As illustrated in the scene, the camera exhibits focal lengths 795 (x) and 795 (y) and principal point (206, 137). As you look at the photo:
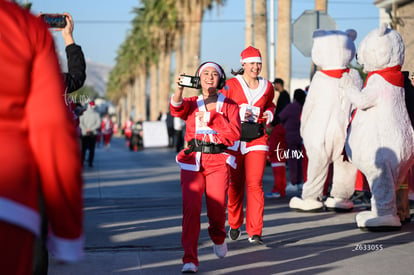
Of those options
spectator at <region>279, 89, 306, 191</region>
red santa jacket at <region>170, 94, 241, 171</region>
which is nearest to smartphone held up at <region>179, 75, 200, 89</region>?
red santa jacket at <region>170, 94, 241, 171</region>

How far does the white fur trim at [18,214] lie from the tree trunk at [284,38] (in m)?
21.1

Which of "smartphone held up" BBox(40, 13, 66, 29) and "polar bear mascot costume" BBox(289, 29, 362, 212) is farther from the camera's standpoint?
"polar bear mascot costume" BBox(289, 29, 362, 212)

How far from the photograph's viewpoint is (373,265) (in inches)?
271

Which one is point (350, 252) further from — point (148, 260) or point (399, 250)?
point (148, 260)

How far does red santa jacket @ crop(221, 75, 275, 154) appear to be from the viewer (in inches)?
326

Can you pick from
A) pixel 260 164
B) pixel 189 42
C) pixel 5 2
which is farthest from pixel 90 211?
pixel 189 42

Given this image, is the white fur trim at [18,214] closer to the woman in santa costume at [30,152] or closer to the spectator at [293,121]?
the woman in santa costume at [30,152]

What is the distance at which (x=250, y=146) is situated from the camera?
8273 mm

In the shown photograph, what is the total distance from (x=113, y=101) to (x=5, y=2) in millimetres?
149406

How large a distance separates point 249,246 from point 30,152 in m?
5.83

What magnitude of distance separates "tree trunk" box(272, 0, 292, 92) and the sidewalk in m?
11.5

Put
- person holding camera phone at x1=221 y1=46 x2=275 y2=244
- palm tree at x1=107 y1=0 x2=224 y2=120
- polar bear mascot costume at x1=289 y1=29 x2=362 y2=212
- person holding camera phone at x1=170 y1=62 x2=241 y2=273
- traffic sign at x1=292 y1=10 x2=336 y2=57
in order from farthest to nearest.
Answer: palm tree at x1=107 y1=0 x2=224 y2=120 → traffic sign at x1=292 y1=10 x2=336 y2=57 → polar bear mascot costume at x1=289 y1=29 x2=362 y2=212 → person holding camera phone at x1=221 y1=46 x2=275 y2=244 → person holding camera phone at x1=170 y1=62 x2=241 y2=273

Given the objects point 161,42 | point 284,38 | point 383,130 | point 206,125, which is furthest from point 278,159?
point 161,42

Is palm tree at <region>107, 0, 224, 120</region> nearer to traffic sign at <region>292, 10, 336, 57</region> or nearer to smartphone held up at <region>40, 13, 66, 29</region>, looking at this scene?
traffic sign at <region>292, 10, 336, 57</region>
